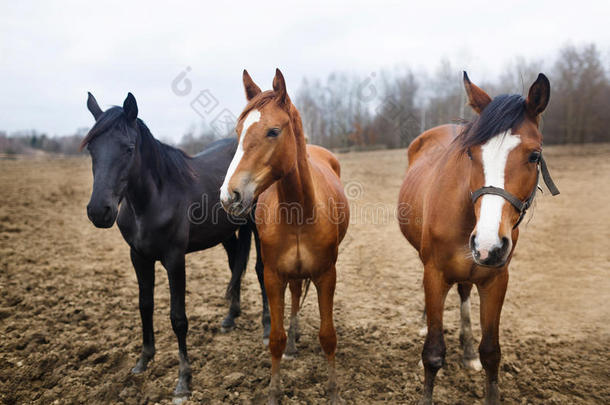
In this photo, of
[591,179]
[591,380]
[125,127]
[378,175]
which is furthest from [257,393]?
[591,179]

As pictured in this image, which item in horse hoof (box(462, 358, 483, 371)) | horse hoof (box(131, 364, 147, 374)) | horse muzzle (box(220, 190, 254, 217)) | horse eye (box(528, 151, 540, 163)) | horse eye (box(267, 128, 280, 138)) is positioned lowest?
horse hoof (box(131, 364, 147, 374))

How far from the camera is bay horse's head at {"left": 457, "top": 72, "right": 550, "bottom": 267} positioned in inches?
70.6

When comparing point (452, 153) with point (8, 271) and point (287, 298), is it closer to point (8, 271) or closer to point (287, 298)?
point (287, 298)

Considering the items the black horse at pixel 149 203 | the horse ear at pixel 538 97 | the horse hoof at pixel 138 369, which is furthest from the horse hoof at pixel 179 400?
the horse ear at pixel 538 97

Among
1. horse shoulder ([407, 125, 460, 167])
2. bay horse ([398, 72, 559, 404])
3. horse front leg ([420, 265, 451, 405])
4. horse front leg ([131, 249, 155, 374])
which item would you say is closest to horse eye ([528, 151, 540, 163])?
bay horse ([398, 72, 559, 404])

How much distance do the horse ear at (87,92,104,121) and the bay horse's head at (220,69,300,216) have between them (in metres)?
1.51

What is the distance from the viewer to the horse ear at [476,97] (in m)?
2.26

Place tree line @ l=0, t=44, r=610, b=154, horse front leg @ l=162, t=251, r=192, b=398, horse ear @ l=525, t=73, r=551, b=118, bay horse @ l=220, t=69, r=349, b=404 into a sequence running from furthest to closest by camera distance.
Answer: tree line @ l=0, t=44, r=610, b=154, horse front leg @ l=162, t=251, r=192, b=398, bay horse @ l=220, t=69, r=349, b=404, horse ear @ l=525, t=73, r=551, b=118

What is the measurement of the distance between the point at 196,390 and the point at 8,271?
4.33m

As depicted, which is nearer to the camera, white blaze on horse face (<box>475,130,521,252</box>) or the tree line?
white blaze on horse face (<box>475,130,521,252</box>)

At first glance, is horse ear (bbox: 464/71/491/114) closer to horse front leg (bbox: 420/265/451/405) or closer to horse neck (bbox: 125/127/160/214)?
horse front leg (bbox: 420/265/451/405)

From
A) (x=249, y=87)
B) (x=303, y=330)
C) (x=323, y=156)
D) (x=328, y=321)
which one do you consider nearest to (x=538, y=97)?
(x=249, y=87)

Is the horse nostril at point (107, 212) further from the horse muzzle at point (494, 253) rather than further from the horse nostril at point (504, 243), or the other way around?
the horse nostril at point (504, 243)

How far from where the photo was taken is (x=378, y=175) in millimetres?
16859
